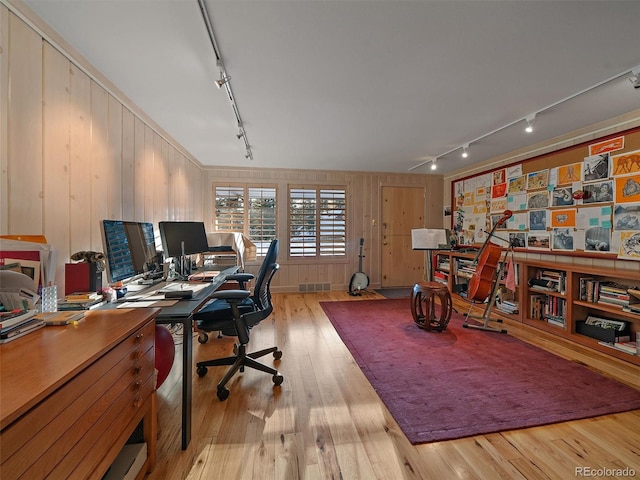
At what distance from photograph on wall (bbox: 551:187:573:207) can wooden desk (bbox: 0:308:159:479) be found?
4.17 meters

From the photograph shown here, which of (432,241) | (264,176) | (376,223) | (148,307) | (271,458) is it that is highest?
(264,176)

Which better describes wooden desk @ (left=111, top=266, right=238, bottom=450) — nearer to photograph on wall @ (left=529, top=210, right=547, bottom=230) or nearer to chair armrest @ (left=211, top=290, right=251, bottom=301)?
chair armrest @ (left=211, top=290, right=251, bottom=301)

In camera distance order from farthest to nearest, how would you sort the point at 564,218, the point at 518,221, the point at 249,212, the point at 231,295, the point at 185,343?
the point at 249,212, the point at 518,221, the point at 564,218, the point at 231,295, the point at 185,343

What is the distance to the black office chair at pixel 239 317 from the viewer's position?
1898mm

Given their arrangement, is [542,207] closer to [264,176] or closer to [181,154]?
[264,176]

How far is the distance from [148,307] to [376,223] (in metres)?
4.41

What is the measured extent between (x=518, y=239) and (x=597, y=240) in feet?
3.03

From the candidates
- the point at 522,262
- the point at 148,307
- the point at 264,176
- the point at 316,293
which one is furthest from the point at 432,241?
the point at 148,307

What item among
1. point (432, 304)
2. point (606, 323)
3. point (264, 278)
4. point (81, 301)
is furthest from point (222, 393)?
point (606, 323)

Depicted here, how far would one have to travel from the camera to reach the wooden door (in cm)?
536

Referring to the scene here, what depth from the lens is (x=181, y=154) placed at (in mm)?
3771

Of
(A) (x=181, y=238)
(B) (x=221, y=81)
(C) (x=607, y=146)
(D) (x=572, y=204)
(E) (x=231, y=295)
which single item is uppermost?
(B) (x=221, y=81)

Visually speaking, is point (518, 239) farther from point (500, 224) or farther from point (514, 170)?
point (514, 170)

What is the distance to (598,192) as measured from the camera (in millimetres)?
2809
